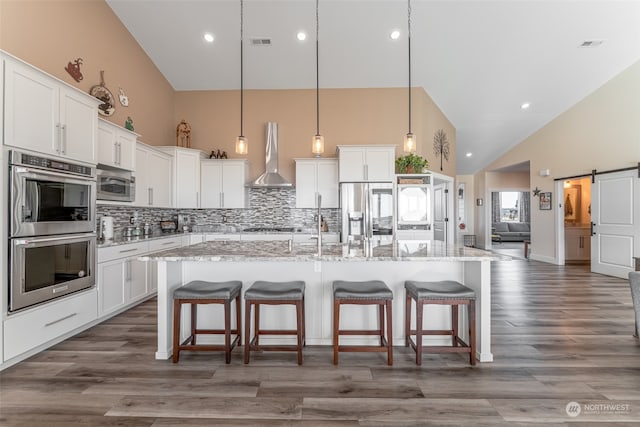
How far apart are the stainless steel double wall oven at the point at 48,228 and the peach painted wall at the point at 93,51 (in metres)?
1.32

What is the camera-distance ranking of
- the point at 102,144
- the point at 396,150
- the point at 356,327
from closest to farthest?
the point at 356,327
the point at 102,144
the point at 396,150

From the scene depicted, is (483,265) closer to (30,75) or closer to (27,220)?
(27,220)

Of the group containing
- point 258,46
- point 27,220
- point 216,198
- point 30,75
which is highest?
point 258,46

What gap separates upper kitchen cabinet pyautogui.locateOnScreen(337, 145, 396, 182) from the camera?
17.0 feet

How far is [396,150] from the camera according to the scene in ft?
18.9

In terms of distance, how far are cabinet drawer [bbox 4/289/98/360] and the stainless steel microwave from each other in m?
1.17

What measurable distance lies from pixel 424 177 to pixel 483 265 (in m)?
3.15

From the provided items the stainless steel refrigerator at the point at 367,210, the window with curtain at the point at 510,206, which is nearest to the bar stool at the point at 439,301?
the stainless steel refrigerator at the point at 367,210

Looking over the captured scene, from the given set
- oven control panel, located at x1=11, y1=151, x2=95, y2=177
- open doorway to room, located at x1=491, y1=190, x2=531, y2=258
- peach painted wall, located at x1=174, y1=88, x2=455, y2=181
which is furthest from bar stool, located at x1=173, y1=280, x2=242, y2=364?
open doorway to room, located at x1=491, y1=190, x2=531, y2=258

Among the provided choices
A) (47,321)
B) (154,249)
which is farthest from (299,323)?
(154,249)

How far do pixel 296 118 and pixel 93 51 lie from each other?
3102 millimetres

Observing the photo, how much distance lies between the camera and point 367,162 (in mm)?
5191

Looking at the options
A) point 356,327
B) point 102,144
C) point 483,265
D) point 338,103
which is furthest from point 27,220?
point 338,103

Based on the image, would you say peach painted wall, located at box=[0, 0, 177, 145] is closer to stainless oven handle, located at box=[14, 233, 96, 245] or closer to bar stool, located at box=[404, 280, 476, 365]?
stainless oven handle, located at box=[14, 233, 96, 245]
